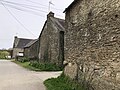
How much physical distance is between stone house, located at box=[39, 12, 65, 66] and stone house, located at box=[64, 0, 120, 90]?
10.5 m

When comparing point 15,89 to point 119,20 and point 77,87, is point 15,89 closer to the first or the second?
point 77,87

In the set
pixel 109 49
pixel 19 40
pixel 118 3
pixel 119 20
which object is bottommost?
pixel 109 49

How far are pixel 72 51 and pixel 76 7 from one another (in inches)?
106

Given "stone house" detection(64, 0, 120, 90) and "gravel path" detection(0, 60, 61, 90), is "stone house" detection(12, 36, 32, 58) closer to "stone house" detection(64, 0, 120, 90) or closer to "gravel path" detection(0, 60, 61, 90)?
"gravel path" detection(0, 60, 61, 90)

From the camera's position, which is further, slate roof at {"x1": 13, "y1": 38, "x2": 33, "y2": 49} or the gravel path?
slate roof at {"x1": 13, "y1": 38, "x2": 33, "y2": 49}

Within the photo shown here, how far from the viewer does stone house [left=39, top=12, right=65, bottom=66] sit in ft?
79.1

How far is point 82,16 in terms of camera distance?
11.4m

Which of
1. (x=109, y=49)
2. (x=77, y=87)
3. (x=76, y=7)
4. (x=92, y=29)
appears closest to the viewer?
(x=109, y=49)

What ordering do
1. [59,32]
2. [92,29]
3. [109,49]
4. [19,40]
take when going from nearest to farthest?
[109,49] < [92,29] < [59,32] < [19,40]

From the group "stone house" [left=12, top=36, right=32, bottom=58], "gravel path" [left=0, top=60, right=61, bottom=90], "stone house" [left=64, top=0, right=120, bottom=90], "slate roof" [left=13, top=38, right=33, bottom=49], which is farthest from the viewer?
"slate roof" [left=13, top=38, right=33, bottom=49]

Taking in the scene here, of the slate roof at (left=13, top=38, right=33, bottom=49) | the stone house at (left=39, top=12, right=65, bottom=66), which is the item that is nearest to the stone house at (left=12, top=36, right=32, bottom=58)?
the slate roof at (left=13, top=38, right=33, bottom=49)

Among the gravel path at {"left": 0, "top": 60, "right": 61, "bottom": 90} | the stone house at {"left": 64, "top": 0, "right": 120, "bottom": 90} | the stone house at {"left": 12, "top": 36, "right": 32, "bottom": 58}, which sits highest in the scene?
the stone house at {"left": 12, "top": 36, "right": 32, "bottom": 58}

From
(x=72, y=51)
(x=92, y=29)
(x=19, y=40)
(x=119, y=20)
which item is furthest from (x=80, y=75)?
(x=19, y=40)

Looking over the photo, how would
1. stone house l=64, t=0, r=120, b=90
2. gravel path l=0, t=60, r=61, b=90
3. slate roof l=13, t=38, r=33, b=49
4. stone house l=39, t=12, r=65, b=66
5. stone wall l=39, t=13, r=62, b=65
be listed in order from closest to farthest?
stone house l=64, t=0, r=120, b=90 < gravel path l=0, t=60, r=61, b=90 < stone house l=39, t=12, r=65, b=66 < stone wall l=39, t=13, r=62, b=65 < slate roof l=13, t=38, r=33, b=49
